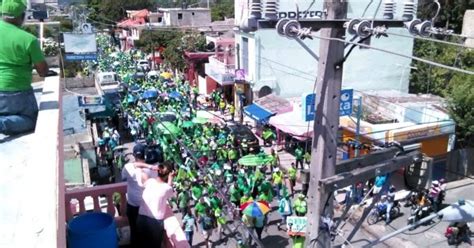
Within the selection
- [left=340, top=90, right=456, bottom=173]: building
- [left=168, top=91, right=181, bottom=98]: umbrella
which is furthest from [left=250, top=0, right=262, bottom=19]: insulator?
[left=168, top=91, right=181, bottom=98]: umbrella

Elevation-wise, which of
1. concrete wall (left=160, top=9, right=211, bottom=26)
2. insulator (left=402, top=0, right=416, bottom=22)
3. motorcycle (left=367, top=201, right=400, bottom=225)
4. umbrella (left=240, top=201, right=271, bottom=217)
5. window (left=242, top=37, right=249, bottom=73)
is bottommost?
motorcycle (left=367, top=201, right=400, bottom=225)

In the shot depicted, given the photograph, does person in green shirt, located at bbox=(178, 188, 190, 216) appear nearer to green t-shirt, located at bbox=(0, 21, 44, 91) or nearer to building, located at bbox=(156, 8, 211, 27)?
green t-shirt, located at bbox=(0, 21, 44, 91)

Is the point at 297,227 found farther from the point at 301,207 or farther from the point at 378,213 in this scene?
the point at 378,213

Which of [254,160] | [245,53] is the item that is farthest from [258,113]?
[254,160]

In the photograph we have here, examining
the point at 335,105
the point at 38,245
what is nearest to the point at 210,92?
the point at 335,105

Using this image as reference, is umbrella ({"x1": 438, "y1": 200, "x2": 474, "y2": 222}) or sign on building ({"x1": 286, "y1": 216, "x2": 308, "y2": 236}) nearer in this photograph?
umbrella ({"x1": 438, "y1": 200, "x2": 474, "y2": 222})
